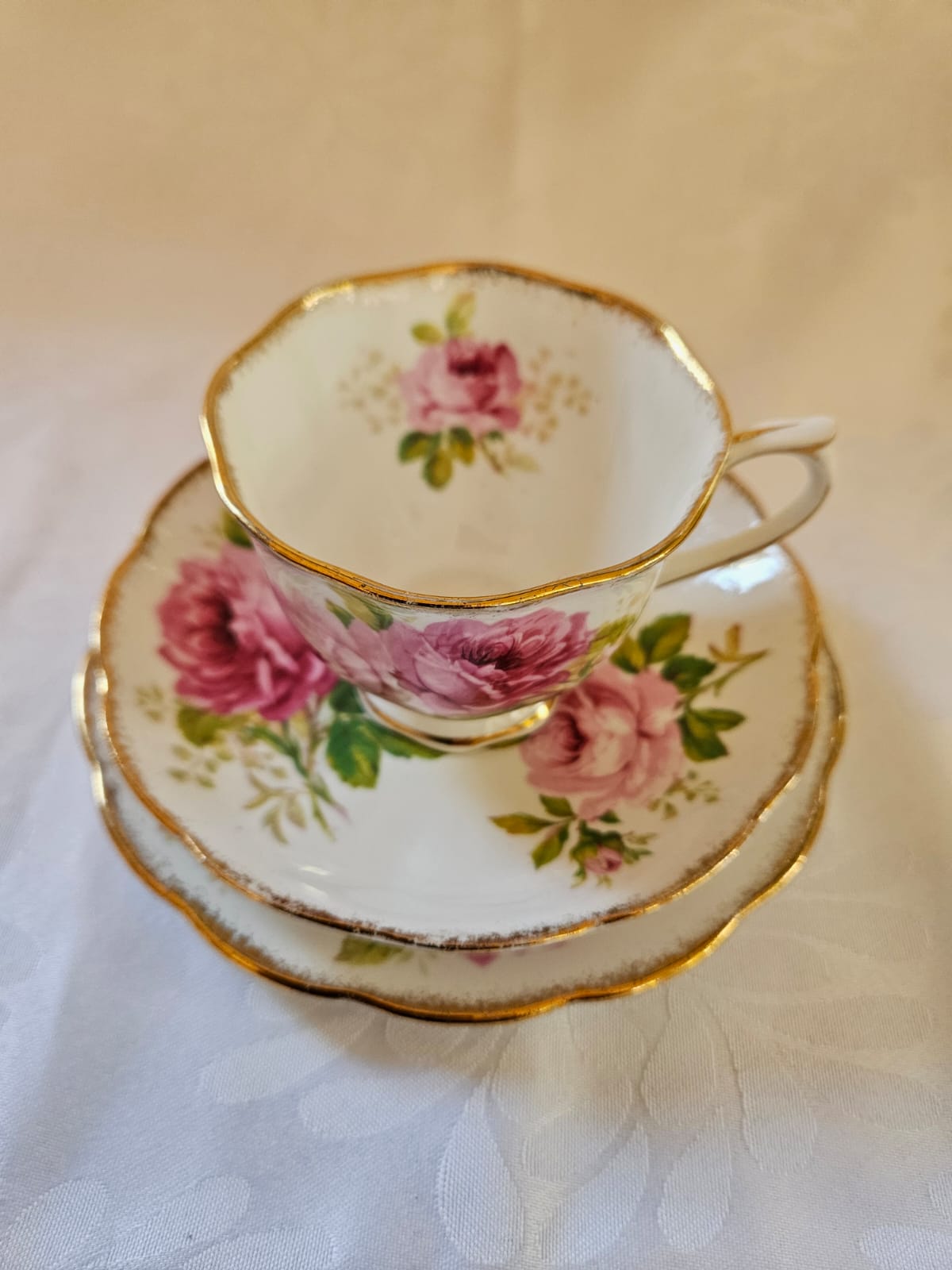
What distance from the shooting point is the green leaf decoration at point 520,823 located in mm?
588

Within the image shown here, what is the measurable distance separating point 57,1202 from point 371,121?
1.02 m

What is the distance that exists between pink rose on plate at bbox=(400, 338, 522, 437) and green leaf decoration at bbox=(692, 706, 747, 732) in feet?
1.14

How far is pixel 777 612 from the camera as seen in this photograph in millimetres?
676

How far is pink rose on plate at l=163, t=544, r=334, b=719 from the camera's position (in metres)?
0.65

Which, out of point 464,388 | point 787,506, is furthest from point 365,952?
point 464,388

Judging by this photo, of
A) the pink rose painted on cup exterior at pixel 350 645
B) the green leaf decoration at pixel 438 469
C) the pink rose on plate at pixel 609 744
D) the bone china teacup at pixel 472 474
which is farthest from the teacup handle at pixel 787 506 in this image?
the green leaf decoration at pixel 438 469

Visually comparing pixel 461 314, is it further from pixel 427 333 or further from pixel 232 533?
pixel 232 533

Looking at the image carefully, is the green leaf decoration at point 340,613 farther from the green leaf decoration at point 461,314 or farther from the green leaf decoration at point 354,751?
the green leaf decoration at point 461,314

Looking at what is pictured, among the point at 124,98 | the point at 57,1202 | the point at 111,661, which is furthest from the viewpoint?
the point at 124,98

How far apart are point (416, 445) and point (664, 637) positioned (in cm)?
31

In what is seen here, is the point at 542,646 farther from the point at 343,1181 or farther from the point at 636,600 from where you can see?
the point at 343,1181

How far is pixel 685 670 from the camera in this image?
0.68 m

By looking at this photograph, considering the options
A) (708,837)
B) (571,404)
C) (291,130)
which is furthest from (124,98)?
(708,837)

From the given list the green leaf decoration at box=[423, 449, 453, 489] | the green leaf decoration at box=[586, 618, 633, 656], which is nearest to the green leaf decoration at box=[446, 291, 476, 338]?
the green leaf decoration at box=[423, 449, 453, 489]
